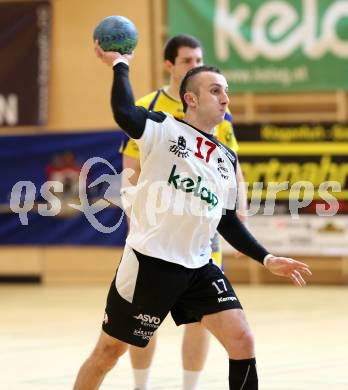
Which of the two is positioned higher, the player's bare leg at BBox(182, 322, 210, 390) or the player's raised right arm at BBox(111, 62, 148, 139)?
the player's raised right arm at BBox(111, 62, 148, 139)

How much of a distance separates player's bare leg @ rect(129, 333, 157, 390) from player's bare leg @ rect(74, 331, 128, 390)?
1.21 meters

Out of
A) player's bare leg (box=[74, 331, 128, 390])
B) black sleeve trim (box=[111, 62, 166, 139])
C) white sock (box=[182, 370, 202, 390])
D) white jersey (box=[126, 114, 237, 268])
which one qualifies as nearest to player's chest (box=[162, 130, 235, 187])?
white jersey (box=[126, 114, 237, 268])

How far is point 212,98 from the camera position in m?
4.72

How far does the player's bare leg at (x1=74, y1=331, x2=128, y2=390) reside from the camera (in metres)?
4.71

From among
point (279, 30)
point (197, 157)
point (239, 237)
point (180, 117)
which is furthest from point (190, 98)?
point (279, 30)

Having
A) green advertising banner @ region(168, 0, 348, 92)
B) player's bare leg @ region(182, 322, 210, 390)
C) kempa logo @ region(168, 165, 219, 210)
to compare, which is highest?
green advertising banner @ region(168, 0, 348, 92)

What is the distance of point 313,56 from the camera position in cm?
1355

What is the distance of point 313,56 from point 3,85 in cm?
446

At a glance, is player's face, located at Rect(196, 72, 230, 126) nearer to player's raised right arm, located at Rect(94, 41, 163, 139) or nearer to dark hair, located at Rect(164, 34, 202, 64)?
player's raised right arm, located at Rect(94, 41, 163, 139)

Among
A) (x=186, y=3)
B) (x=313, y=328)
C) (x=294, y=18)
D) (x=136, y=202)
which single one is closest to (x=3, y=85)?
(x=186, y=3)

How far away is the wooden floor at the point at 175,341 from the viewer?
6512 mm

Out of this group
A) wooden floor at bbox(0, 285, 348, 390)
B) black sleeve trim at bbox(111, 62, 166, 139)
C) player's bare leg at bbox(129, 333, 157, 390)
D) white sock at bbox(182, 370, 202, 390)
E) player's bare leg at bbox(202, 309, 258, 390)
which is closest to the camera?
black sleeve trim at bbox(111, 62, 166, 139)

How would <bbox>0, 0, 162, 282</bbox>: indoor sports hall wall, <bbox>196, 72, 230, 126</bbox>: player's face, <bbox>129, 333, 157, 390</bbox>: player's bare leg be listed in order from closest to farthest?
<bbox>196, 72, 230, 126</bbox>: player's face < <bbox>129, 333, 157, 390</bbox>: player's bare leg < <bbox>0, 0, 162, 282</bbox>: indoor sports hall wall

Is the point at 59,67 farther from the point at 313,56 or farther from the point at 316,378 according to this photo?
the point at 316,378
